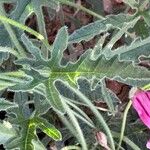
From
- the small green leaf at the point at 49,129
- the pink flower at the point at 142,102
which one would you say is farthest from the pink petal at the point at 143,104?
the small green leaf at the point at 49,129

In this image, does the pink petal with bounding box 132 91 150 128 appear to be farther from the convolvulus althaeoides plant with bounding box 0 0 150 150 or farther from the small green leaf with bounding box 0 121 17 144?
the small green leaf with bounding box 0 121 17 144

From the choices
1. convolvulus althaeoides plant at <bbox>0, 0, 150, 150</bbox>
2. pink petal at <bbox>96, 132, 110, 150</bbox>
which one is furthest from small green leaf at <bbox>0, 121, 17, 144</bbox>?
pink petal at <bbox>96, 132, 110, 150</bbox>

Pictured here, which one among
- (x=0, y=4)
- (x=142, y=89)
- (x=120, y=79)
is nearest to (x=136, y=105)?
(x=142, y=89)

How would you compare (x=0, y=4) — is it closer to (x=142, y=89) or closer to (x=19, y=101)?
(x=19, y=101)

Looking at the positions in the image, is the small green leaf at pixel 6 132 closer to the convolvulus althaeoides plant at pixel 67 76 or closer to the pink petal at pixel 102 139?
the convolvulus althaeoides plant at pixel 67 76

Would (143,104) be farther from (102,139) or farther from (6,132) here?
(6,132)

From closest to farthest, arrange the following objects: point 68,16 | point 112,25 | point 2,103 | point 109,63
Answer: point 109,63
point 2,103
point 112,25
point 68,16

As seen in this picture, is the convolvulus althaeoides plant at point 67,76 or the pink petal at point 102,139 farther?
the pink petal at point 102,139

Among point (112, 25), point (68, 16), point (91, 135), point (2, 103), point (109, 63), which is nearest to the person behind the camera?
point (109, 63)

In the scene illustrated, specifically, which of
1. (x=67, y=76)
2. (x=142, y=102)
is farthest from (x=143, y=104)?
(x=67, y=76)
